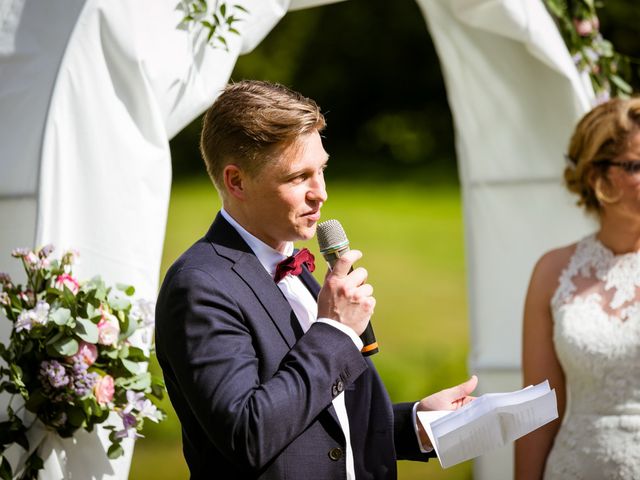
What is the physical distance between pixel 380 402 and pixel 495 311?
8.17 ft

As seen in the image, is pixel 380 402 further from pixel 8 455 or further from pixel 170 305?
pixel 8 455

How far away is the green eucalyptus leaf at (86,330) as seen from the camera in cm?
302

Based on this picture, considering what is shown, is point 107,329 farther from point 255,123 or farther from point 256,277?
point 255,123

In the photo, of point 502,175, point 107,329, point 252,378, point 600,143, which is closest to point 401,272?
point 502,175

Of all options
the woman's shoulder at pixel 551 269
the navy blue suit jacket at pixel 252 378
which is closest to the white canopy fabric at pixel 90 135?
the navy blue suit jacket at pixel 252 378

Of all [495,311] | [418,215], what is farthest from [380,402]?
[418,215]

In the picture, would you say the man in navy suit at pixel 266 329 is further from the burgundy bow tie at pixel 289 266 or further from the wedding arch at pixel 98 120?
the wedding arch at pixel 98 120

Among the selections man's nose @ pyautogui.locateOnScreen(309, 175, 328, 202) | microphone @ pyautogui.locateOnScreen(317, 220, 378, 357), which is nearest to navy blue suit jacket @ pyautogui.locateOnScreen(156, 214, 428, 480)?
microphone @ pyautogui.locateOnScreen(317, 220, 378, 357)

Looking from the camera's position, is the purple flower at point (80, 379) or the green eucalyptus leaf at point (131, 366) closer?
the purple flower at point (80, 379)

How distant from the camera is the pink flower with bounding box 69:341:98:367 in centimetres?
304

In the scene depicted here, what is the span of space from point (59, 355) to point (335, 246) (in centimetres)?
106

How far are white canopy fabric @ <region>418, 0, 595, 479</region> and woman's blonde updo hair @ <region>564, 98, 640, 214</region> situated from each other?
2.63 feet

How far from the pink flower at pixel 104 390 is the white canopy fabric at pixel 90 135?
0.17 metres

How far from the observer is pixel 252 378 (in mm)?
2199
